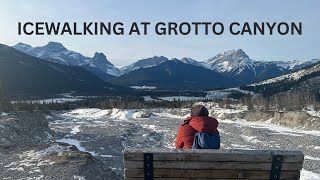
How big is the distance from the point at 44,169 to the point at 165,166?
2626 centimetres

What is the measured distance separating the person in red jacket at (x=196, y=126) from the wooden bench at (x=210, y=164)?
3.95 ft

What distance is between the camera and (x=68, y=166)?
107 ft

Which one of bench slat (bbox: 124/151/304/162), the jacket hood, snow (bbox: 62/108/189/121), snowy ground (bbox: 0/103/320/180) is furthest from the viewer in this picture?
snow (bbox: 62/108/189/121)

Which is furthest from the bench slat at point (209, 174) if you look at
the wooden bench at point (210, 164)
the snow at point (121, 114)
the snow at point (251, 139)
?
the snow at point (121, 114)

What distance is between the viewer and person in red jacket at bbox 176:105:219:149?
8.39 meters

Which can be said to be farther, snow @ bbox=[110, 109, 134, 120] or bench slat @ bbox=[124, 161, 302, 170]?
snow @ bbox=[110, 109, 134, 120]

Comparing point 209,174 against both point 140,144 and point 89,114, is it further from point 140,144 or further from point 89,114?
point 89,114

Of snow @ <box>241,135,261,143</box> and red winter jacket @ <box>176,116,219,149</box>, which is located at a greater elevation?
red winter jacket @ <box>176,116,219,149</box>

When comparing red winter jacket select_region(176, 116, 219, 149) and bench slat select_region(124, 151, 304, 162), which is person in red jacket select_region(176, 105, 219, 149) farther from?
bench slat select_region(124, 151, 304, 162)

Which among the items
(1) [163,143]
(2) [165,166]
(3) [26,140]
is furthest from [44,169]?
(1) [163,143]

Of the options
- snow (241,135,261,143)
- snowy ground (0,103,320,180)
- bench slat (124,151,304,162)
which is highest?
bench slat (124,151,304,162)

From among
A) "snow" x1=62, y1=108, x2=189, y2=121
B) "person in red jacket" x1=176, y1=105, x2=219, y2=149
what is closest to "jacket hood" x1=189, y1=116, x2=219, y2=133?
"person in red jacket" x1=176, y1=105, x2=219, y2=149

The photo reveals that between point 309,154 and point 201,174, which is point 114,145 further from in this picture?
point 201,174

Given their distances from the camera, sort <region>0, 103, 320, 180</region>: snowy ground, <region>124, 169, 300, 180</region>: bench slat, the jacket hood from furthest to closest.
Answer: <region>0, 103, 320, 180</region>: snowy ground → the jacket hood → <region>124, 169, 300, 180</region>: bench slat
